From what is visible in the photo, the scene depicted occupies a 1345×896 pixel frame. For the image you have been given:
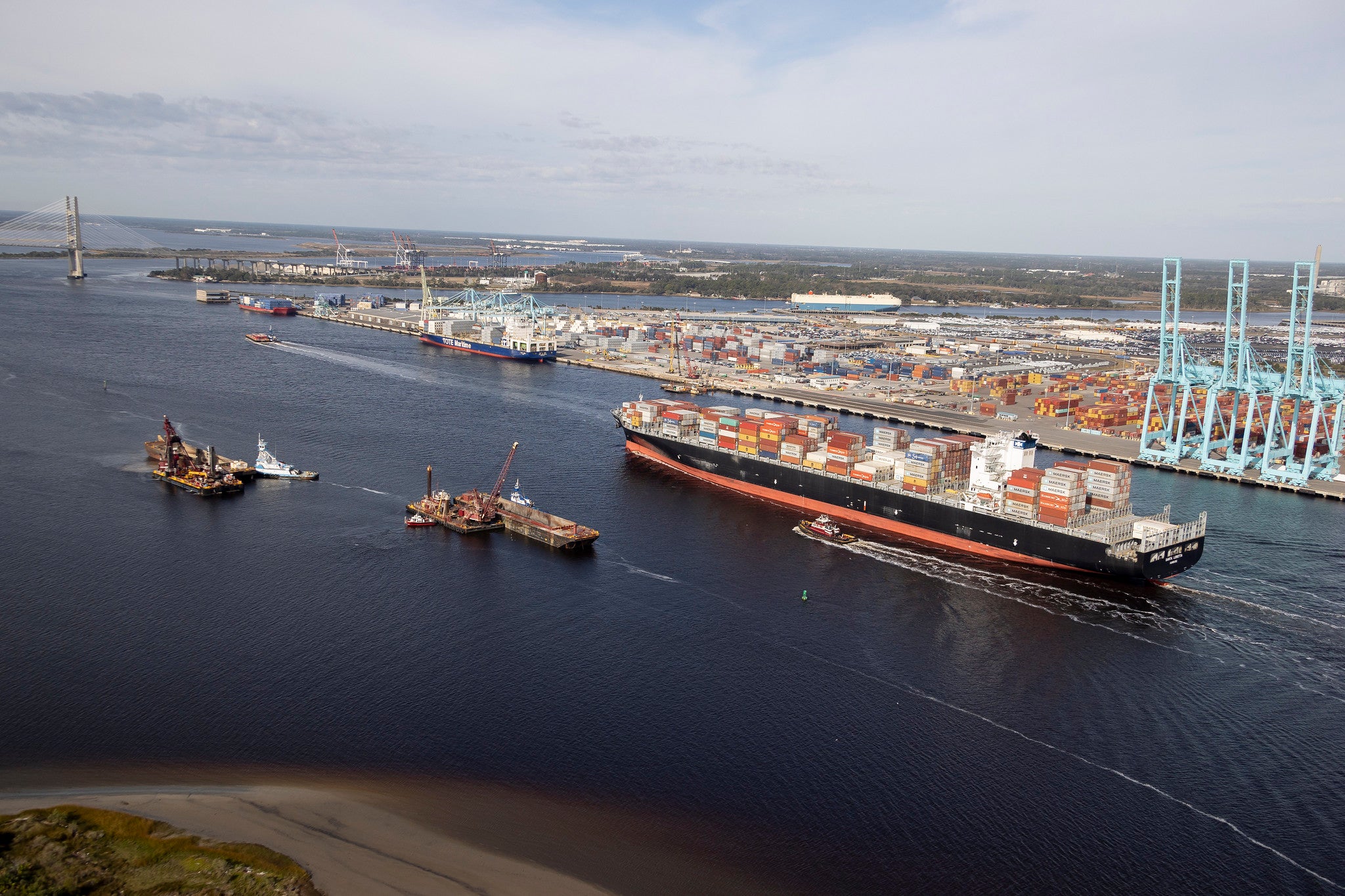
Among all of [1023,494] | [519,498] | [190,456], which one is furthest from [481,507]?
[1023,494]

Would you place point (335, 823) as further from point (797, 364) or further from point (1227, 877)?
point (797, 364)

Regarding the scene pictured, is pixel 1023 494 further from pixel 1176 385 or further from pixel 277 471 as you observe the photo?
pixel 277 471

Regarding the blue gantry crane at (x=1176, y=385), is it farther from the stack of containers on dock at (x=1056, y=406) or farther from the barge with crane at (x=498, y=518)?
the barge with crane at (x=498, y=518)

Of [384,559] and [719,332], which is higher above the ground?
[719,332]

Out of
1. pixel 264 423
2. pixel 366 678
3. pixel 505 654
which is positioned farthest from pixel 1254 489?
pixel 264 423

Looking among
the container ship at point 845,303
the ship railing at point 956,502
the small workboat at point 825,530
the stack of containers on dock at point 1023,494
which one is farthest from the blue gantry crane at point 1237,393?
the container ship at point 845,303

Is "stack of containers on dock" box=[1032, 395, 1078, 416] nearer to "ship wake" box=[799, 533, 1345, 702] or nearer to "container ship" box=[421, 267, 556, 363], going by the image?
"ship wake" box=[799, 533, 1345, 702]

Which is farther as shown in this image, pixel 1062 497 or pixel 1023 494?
pixel 1023 494
